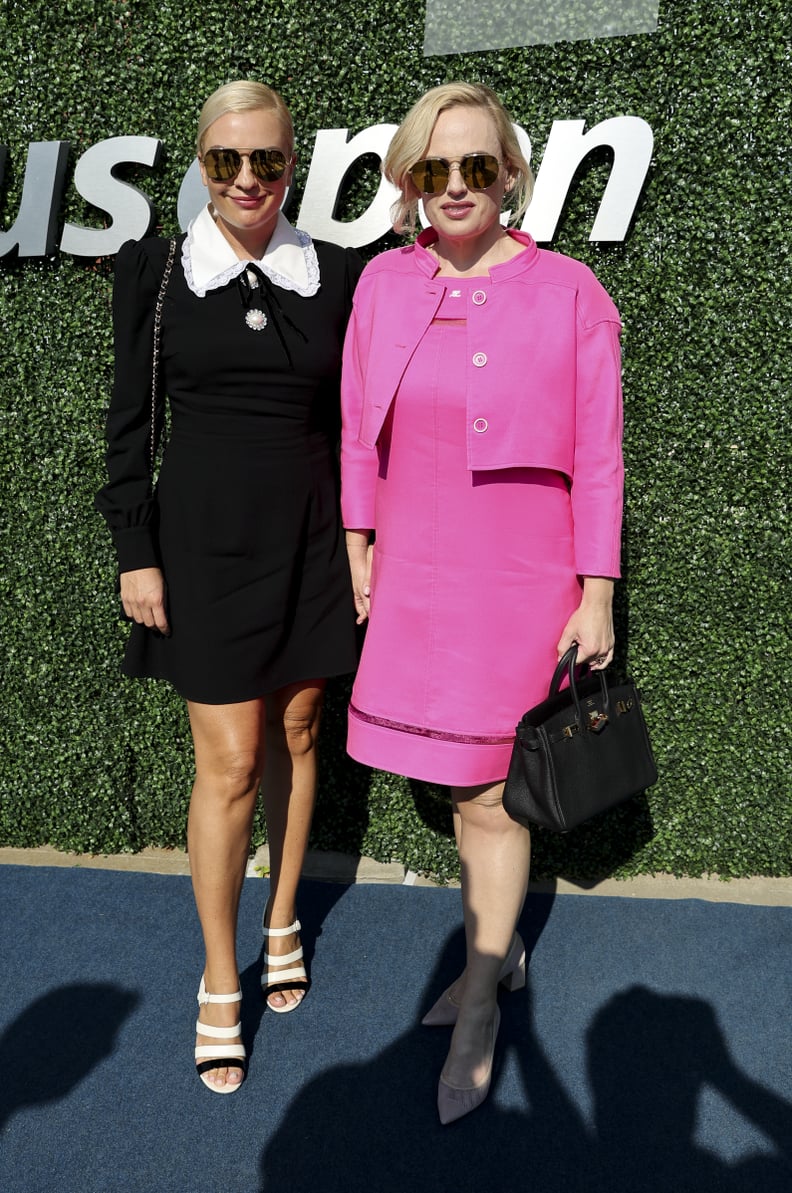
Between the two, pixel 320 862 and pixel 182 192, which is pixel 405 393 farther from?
pixel 320 862

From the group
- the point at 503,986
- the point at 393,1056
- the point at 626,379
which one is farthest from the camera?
the point at 626,379

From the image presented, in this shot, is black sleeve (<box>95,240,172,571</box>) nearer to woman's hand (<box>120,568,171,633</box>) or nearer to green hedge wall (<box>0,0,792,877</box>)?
woman's hand (<box>120,568,171,633</box>)

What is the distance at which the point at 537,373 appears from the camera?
7.59 ft

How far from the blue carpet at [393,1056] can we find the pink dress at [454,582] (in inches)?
35.0

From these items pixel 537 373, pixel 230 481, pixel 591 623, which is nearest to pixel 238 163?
pixel 230 481

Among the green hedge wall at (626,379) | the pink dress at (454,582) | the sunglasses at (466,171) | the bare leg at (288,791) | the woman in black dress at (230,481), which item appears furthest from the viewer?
the green hedge wall at (626,379)

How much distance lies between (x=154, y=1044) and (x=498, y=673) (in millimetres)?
1478

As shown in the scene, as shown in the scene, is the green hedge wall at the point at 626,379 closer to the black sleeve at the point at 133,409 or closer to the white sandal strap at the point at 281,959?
the white sandal strap at the point at 281,959

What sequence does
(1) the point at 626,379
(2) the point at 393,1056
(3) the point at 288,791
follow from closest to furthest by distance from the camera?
(2) the point at 393,1056 → (3) the point at 288,791 → (1) the point at 626,379

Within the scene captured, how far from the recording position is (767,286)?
321 cm

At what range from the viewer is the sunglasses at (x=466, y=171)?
7.48ft

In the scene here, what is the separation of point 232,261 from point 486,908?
71.3 inches

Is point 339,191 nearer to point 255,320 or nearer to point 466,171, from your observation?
point 255,320

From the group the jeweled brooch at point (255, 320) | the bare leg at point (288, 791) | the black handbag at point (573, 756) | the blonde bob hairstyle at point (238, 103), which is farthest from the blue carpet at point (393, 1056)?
the blonde bob hairstyle at point (238, 103)
